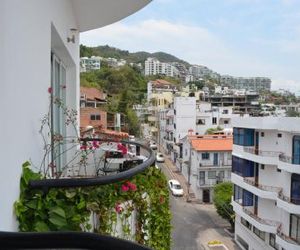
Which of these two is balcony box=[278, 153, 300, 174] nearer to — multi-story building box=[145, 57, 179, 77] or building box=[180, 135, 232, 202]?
building box=[180, 135, 232, 202]

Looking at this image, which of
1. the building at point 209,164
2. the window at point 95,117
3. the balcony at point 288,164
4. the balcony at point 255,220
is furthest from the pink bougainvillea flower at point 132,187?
the building at point 209,164

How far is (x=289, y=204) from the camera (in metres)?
13.6

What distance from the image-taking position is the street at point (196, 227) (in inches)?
669

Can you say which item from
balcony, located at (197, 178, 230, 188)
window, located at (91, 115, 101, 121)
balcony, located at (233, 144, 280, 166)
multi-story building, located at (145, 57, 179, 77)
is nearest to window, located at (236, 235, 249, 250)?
balcony, located at (233, 144, 280, 166)

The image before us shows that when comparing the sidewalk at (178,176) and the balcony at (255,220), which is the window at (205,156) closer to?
the sidewalk at (178,176)

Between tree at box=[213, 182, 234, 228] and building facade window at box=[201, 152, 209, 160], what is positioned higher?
building facade window at box=[201, 152, 209, 160]

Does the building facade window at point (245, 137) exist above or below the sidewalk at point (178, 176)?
above

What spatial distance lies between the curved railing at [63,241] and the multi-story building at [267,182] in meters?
13.5

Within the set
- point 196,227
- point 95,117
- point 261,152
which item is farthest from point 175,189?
point 95,117

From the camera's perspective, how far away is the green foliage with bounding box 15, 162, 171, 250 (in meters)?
1.72

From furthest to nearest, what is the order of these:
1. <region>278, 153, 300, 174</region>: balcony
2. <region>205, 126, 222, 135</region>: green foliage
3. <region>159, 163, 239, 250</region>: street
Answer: <region>205, 126, 222, 135</region>: green foliage, <region>159, 163, 239, 250</region>: street, <region>278, 153, 300, 174</region>: balcony

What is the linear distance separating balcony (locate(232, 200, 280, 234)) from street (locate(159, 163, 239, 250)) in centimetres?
162

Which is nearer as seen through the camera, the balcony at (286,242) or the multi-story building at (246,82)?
the balcony at (286,242)

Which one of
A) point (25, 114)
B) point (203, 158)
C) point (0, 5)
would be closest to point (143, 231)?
point (25, 114)
